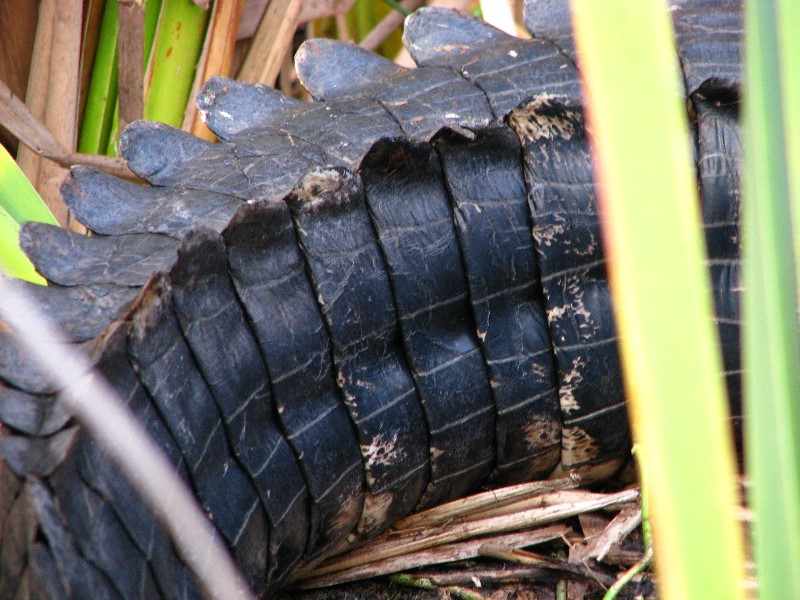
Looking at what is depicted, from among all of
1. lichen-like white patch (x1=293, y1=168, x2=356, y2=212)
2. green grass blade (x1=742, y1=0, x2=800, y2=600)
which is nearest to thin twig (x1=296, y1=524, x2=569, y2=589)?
lichen-like white patch (x1=293, y1=168, x2=356, y2=212)

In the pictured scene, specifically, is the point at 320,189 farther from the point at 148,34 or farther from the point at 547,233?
the point at 148,34

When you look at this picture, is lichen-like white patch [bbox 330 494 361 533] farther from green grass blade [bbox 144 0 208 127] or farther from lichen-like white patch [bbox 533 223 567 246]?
green grass blade [bbox 144 0 208 127]

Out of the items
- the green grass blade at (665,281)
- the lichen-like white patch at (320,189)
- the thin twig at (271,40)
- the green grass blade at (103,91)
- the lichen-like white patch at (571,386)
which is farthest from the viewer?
the thin twig at (271,40)

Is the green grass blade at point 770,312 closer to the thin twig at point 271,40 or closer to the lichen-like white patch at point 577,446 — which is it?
the lichen-like white patch at point 577,446

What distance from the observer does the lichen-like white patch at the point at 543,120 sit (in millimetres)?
1251

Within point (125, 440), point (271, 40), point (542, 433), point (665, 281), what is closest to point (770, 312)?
point (665, 281)

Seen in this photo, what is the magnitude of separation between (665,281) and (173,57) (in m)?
1.72

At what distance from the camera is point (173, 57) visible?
1.88m

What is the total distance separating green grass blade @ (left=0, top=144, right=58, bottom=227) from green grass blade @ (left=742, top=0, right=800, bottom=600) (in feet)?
3.75

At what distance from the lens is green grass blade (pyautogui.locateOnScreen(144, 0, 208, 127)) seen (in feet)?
6.07

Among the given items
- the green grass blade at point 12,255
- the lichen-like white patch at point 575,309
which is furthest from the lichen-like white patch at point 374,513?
the green grass blade at point 12,255

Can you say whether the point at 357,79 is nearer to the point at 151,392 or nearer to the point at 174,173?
the point at 174,173

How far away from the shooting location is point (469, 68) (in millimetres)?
1449

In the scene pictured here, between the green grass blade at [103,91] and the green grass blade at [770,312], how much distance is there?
5.41 ft
